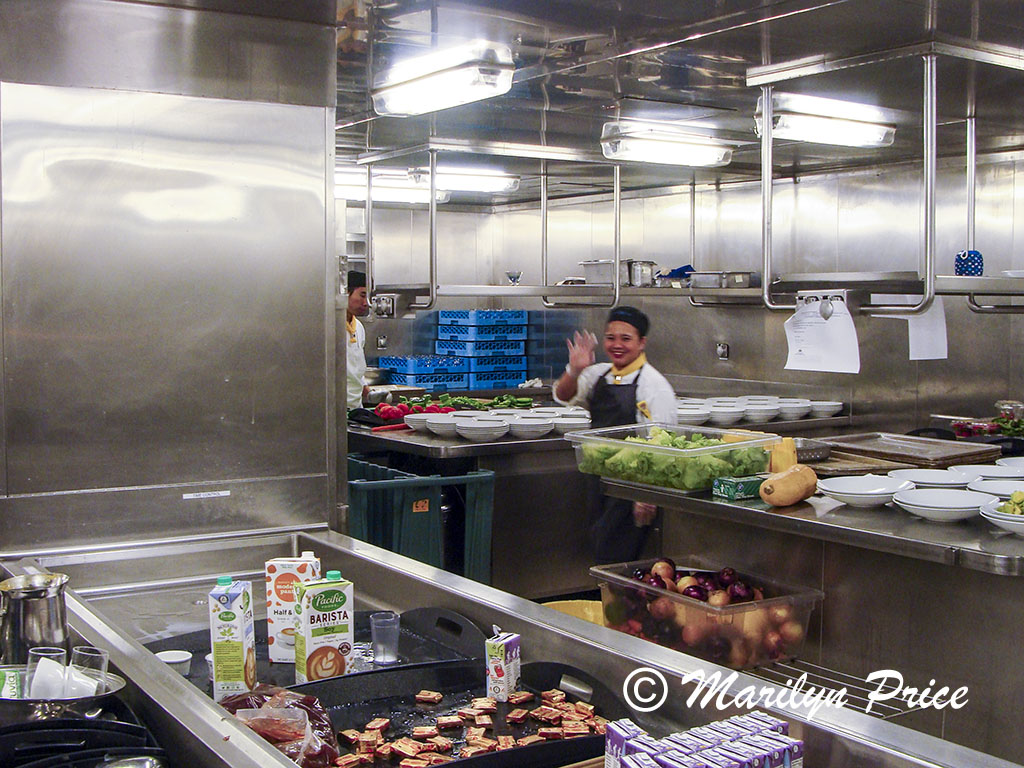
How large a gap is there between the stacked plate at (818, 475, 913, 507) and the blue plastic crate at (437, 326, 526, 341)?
595cm

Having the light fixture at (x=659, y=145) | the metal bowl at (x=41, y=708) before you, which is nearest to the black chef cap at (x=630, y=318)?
the light fixture at (x=659, y=145)

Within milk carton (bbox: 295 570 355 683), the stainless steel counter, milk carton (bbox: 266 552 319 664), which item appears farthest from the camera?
the stainless steel counter

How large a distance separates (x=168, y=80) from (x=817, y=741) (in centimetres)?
240

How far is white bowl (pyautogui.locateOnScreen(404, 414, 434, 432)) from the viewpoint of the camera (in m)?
6.02

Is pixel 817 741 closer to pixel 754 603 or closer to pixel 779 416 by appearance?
pixel 754 603

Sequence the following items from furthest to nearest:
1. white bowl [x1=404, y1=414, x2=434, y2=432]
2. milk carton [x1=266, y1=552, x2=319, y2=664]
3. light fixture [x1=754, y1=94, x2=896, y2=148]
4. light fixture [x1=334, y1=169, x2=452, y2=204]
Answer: light fixture [x1=334, y1=169, x2=452, y2=204], white bowl [x1=404, y1=414, x2=434, y2=432], light fixture [x1=754, y1=94, x2=896, y2=148], milk carton [x1=266, y1=552, x2=319, y2=664]

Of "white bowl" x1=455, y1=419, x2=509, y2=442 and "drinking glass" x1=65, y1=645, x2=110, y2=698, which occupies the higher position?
"white bowl" x1=455, y1=419, x2=509, y2=442

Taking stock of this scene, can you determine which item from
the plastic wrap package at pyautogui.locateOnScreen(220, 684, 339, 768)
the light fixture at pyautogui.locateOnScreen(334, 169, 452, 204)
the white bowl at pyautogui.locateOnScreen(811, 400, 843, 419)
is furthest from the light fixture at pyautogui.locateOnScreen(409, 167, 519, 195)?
the plastic wrap package at pyautogui.locateOnScreen(220, 684, 339, 768)

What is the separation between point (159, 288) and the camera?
2.95 m

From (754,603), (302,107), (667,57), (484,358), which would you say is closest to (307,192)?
(302,107)

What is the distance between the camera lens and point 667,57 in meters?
3.94

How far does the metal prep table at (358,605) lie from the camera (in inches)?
62.4

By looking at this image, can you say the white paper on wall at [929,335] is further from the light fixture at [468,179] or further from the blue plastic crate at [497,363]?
the blue plastic crate at [497,363]

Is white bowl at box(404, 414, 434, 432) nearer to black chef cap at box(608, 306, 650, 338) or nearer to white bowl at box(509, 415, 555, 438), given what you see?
white bowl at box(509, 415, 555, 438)
